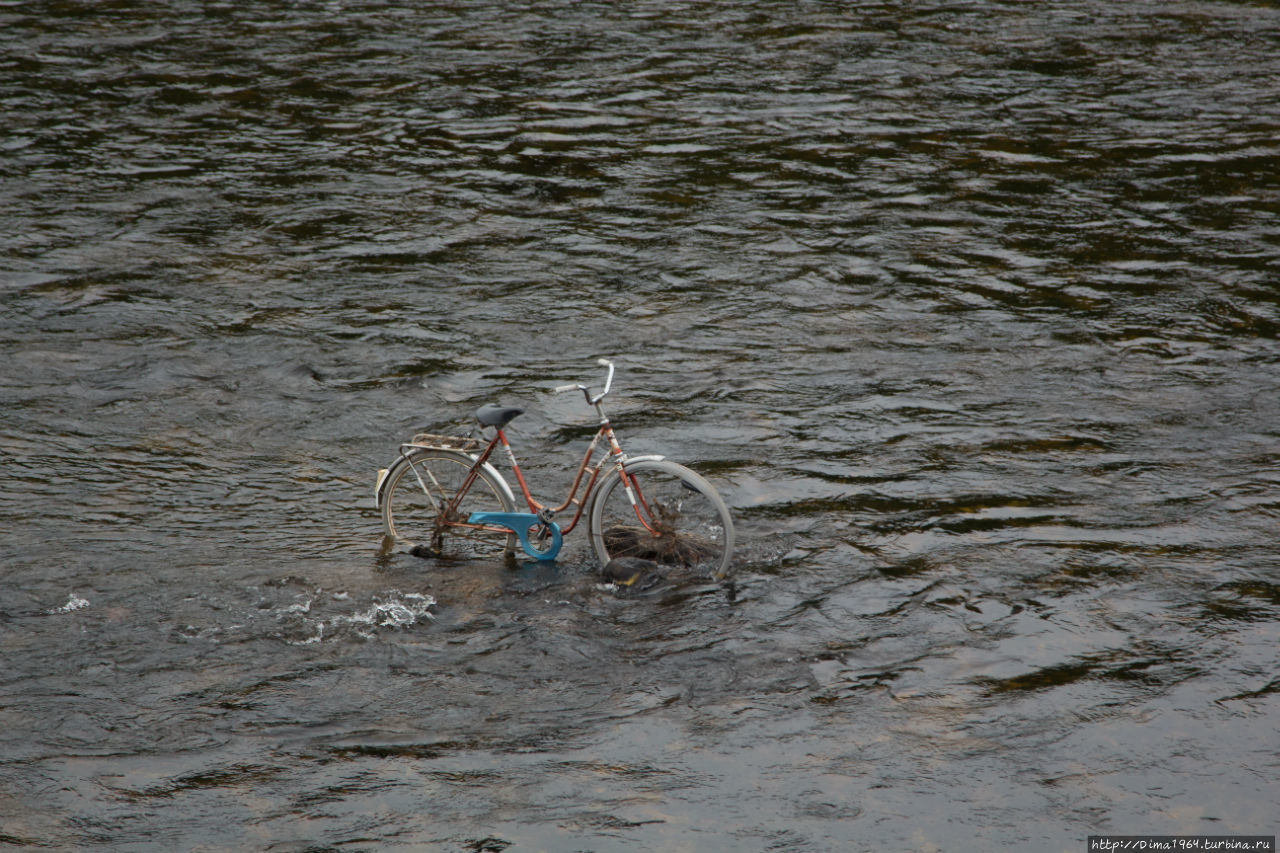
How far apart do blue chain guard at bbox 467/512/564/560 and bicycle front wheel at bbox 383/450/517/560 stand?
9 cm

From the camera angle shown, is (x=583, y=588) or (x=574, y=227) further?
(x=574, y=227)

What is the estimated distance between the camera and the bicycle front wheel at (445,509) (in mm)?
8352

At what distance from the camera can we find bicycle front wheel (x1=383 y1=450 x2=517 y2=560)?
8.35m

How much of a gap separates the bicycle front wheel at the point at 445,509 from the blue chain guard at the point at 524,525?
9 cm

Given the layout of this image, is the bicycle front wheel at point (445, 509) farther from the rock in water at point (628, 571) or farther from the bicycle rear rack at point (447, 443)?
the rock in water at point (628, 571)

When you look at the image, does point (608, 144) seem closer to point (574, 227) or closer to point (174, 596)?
point (574, 227)

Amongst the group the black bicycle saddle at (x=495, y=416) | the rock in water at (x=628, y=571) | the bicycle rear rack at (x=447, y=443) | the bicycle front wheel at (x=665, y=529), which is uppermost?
the black bicycle saddle at (x=495, y=416)

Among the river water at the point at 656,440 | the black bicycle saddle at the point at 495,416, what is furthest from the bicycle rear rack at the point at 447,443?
the river water at the point at 656,440

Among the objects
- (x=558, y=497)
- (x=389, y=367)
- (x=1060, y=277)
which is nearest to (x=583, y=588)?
(x=558, y=497)

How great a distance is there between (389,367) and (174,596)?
3.96 m

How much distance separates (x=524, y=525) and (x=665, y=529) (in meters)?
0.90

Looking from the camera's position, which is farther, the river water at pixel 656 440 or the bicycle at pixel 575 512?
the bicycle at pixel 575 512

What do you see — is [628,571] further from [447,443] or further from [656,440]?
[656,440]

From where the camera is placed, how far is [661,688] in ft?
22.5
